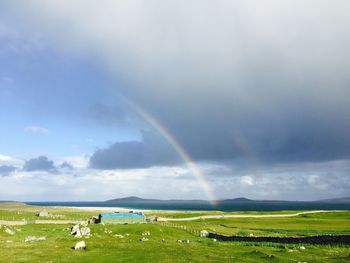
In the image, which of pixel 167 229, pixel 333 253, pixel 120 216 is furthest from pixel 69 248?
pixel 120 216

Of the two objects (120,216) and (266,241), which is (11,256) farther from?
(120,216)

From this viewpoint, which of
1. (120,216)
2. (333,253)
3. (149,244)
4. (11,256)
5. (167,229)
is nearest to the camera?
(11,256)

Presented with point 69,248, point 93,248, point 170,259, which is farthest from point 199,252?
point 69,248

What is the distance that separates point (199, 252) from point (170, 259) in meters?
8.90

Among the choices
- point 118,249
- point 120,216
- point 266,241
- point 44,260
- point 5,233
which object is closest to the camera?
point 44,260

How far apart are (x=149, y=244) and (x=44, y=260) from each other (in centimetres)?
2320

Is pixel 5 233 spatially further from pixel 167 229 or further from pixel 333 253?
pixel 333 253

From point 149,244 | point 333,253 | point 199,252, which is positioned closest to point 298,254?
point 333,253

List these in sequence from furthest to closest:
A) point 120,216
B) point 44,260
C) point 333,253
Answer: point 120,216
point 333,253
point 44,260

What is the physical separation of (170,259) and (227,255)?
9.81 metres

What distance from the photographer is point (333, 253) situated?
57.7 metres

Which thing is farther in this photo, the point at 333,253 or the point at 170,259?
the point at 333,253

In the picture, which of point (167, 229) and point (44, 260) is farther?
point (167, 229)

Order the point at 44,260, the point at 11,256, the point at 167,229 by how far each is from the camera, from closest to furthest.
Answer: the point at 44,260
the point at 11,256
the point at 167,229
